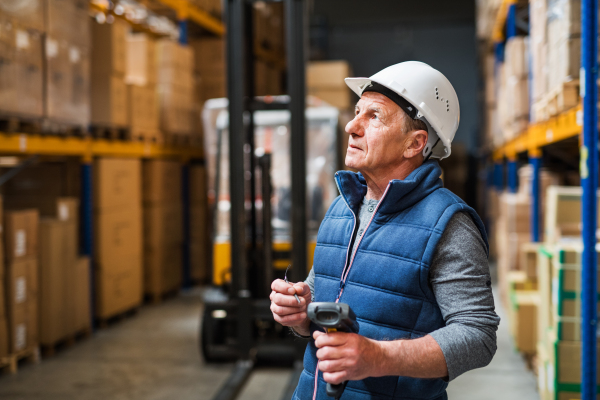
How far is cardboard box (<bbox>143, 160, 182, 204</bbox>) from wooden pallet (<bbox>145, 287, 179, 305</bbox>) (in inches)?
47.7

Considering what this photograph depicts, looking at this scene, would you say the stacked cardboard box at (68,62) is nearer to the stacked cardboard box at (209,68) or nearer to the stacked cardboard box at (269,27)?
the stacked cardboard box at (209,68)

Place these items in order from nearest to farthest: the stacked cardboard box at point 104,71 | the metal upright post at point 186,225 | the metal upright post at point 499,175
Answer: the stacked cardboard box at point 104,71 → the metal upright post at point 186,225 → the metal upright post at point 499,175

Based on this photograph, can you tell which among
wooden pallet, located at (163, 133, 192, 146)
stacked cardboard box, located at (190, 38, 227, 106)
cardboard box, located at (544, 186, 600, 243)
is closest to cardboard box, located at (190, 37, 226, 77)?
stacked cardboard box, located at (190, 38, 227, 106)

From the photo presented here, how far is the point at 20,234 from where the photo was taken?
4871 mm

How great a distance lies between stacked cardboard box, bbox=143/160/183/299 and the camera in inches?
296

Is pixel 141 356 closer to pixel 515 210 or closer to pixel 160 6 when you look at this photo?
pixel 515 210

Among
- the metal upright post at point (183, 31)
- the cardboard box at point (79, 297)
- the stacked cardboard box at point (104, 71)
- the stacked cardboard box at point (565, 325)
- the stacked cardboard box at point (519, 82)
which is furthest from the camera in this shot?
the metal upright post at point (183, 31)

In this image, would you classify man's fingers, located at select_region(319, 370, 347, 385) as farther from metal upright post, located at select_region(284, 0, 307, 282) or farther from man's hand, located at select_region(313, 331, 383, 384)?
metal upright post, located at select_region(284, 0, 307, 282)

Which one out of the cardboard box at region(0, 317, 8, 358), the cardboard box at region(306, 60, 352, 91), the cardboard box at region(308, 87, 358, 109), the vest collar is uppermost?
the cardboard box at region(306, 60, 352, 91)

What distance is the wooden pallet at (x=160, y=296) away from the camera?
755cm

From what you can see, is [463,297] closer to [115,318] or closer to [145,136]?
[115,318]

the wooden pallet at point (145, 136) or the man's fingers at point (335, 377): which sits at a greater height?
the wooden pallet at point (145, 136)

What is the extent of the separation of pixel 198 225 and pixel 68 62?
3712 millimetres

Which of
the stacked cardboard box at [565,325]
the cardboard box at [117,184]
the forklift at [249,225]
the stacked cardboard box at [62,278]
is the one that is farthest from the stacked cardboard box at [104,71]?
the stacked cardboard box at [565,325]
